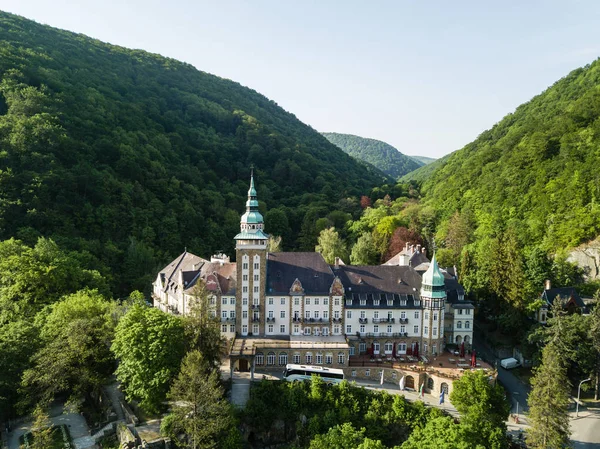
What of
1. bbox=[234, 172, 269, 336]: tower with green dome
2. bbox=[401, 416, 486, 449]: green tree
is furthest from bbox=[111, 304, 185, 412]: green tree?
bbox=[401, 416, 486, 449]: green tree

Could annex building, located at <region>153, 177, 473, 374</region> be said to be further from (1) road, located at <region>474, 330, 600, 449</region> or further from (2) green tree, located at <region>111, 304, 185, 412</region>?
(2) green tree, located at <region>111, 304, 185, 412</region>

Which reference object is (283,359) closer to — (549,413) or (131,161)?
(549,413)

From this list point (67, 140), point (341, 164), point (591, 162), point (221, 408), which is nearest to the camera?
point (221, 408)

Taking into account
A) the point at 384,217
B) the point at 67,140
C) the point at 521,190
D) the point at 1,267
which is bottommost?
the point at 1,267

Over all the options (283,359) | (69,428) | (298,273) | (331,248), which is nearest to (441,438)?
(283,359)

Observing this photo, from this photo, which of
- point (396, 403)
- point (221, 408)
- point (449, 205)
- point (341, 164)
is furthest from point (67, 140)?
point (341, 164)

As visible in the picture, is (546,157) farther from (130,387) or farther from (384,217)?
(130,387)
